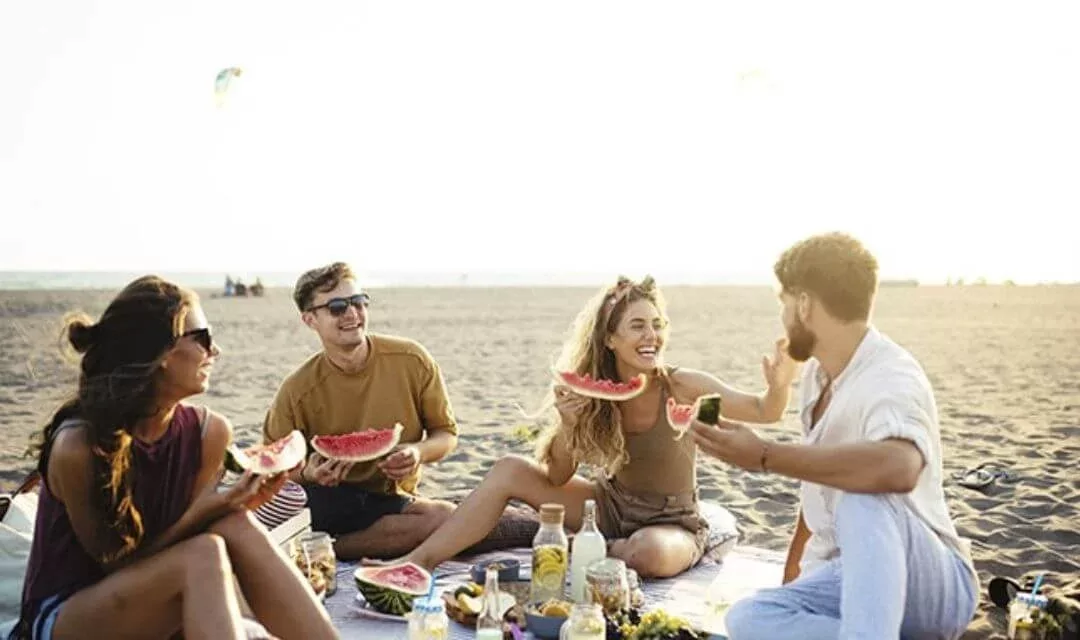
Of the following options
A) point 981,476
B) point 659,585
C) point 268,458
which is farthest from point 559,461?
point 981,476

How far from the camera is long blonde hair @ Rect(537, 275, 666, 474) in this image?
5.82 meters

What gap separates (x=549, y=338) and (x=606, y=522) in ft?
64.9

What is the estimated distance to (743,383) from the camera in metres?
16.7

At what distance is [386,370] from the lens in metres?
6.30

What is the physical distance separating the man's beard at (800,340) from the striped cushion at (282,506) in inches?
108

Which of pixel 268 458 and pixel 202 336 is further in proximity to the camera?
pixel 268 458

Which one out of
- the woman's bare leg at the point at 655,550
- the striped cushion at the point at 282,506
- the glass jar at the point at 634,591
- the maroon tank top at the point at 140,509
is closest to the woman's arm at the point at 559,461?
the woman's bare leg at the point at 655,550

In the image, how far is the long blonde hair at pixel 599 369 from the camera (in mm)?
5816

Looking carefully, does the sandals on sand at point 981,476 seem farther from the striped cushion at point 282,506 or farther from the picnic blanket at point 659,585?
the striped cushion at point 282,506

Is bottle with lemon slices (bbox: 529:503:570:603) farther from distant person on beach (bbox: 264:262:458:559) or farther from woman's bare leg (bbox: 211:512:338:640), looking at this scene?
distant person on beach (bbox: 264:262:458:559)

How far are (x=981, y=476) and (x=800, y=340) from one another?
466 cm

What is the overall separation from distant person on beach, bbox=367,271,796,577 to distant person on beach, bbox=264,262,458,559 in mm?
452

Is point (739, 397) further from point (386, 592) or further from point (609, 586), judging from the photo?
point (386, 592)

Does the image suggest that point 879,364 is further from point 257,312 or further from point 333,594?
point 257,312
